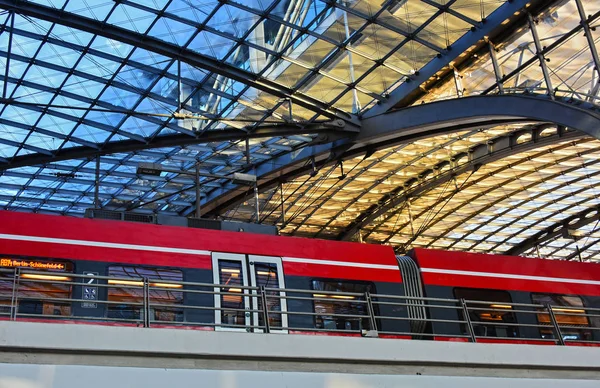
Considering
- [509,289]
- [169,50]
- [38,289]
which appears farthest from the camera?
[169,50]

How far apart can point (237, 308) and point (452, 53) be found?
21.1 m

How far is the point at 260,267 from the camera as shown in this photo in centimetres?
1667

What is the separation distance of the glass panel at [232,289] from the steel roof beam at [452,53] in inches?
739

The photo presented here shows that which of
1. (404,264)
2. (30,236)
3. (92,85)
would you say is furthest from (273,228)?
(92,85)

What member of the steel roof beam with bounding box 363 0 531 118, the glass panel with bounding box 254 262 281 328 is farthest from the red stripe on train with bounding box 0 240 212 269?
the steel roof beam with bounding box 363 0 531 118

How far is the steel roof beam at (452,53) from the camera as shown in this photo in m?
29.2

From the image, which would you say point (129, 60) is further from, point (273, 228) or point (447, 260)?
point (447, 260)

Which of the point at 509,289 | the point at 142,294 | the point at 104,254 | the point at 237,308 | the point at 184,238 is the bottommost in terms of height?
the point at 237,308

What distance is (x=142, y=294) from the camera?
1530 centimetres

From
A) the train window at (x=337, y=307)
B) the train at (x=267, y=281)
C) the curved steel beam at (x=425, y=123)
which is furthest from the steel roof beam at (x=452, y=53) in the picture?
the train window at (x=337, y=307)

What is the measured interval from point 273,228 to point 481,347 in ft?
24.8

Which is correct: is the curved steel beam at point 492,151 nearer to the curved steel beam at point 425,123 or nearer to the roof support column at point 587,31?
the curved steel beam at point 425,123

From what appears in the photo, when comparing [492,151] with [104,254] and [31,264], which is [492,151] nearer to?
[104,254]

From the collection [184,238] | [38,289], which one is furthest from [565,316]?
[38,289]
